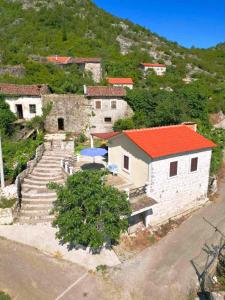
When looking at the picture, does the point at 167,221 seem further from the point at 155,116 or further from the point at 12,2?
the point at 12,2

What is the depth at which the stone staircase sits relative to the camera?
16478mm

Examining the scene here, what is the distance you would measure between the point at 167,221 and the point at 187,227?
138 cm

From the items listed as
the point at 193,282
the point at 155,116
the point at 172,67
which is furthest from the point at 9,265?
the point at 172,67

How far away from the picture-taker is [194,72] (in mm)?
62344

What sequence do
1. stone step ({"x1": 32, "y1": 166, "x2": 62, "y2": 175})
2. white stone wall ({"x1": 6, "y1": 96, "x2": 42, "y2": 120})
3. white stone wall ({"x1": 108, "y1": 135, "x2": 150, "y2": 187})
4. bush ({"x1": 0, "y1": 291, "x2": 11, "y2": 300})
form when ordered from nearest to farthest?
bush ({"x1": 0, "y1": 291, "x2": 11, "y2": 300}) → white stone wall ({"x1": 108, "y1": 135, "x2": 150, "y2": 187}) → stone step ({"x1": 32, "y1": 166, "x2": 62, "y2": 175}) → white stone wall ({"x1": 6, "y1": 96, "x2": 42, "y2": 120})

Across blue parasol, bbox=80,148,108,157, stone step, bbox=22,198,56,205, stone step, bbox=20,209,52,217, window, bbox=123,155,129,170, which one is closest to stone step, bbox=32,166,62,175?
stone step, bbox=22,198,56,205

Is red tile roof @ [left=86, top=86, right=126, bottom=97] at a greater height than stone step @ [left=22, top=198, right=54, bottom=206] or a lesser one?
greater

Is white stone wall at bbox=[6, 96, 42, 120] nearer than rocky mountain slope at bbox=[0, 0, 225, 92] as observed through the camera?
Yes

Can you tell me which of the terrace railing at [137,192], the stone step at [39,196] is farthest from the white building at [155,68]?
the stone step at [39,196]

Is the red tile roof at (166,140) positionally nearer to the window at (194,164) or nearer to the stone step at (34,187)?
the window at (194,164)

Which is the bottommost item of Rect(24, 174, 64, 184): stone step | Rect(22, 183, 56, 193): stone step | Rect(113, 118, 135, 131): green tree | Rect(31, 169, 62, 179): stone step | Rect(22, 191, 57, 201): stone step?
Rect(22, 191, 57, 201): stone step

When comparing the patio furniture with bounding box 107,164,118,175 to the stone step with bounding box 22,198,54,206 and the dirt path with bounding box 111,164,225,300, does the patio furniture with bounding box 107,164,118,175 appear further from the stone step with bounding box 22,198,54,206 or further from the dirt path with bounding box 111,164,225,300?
the dirt path with bounding box 111,164,225,300

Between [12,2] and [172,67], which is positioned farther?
[12,2]

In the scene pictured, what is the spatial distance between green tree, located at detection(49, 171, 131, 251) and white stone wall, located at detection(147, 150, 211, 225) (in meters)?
4.07
